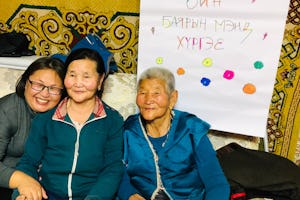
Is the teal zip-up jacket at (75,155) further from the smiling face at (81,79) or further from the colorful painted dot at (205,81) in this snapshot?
the colorful painted dot at (205,81)

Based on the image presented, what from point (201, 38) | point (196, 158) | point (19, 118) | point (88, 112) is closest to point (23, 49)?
point (19, 118)

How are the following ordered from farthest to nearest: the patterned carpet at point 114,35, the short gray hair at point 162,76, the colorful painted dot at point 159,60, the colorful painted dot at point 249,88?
the patterned carpet at point 114,35 < the colorful painted dot at point 159,60 < the colorful painted dot at point 249,88 < the short gray hair at point 162,76

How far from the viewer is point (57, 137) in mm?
1549

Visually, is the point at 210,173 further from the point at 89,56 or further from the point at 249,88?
the point at 89,56

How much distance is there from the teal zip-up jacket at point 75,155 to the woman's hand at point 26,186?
0.13 feet

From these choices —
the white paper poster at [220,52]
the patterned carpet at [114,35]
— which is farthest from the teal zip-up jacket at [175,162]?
Answer: the patterned carpet at [114,35]

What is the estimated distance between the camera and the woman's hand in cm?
147

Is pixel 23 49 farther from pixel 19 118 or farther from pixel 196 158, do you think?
pixel 196 158

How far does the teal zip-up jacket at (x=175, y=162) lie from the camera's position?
5.16 feet

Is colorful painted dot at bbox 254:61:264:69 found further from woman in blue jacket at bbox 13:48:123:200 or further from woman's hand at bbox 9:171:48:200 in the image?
woman's hand at bbox 9:171:48:200

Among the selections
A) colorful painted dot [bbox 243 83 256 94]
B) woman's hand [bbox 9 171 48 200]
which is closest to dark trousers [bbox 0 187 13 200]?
woman's hand [bbox 9 171 48 200]

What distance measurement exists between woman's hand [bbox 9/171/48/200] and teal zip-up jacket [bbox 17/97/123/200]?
4 centimetres

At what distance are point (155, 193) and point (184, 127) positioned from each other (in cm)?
34

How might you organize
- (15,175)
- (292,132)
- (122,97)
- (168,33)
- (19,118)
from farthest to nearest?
(292,132), (122,97), (168,33), (19,118), (15,175)
